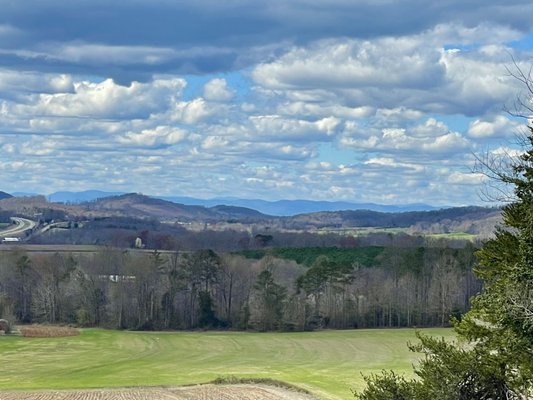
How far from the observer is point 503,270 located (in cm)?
1847

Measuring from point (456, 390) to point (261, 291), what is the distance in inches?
3102

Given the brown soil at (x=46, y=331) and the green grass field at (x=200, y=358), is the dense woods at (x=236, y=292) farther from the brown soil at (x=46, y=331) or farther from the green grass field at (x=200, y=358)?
the green grass field at (x=200, y=358)

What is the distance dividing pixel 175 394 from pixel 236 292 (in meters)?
62.9

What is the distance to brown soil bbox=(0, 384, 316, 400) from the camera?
4125cm

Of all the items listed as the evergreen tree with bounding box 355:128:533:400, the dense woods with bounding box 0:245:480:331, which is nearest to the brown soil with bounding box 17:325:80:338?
the dense woods with bounding box 0:245:480:331

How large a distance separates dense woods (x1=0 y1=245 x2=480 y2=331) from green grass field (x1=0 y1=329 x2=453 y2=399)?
545cm

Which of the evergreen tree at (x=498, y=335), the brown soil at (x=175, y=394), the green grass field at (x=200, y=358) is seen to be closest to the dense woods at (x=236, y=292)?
the green grass field at (x=200, y=358)

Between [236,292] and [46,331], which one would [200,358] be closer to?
[46,331]

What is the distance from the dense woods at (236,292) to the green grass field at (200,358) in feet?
17.9

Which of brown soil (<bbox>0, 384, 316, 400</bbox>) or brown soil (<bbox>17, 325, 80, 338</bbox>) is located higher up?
brown soil (<bbox>0, 384, 316, 400</bbox>)

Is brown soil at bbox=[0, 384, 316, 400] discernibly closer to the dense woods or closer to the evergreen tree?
the evergreen tree

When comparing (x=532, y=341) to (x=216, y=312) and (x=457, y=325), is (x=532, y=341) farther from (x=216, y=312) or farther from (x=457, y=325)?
(x=216, y=312)

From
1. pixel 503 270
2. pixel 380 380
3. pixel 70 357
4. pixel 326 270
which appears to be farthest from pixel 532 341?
pixel 326 270

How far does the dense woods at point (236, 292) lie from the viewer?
3893 inches
